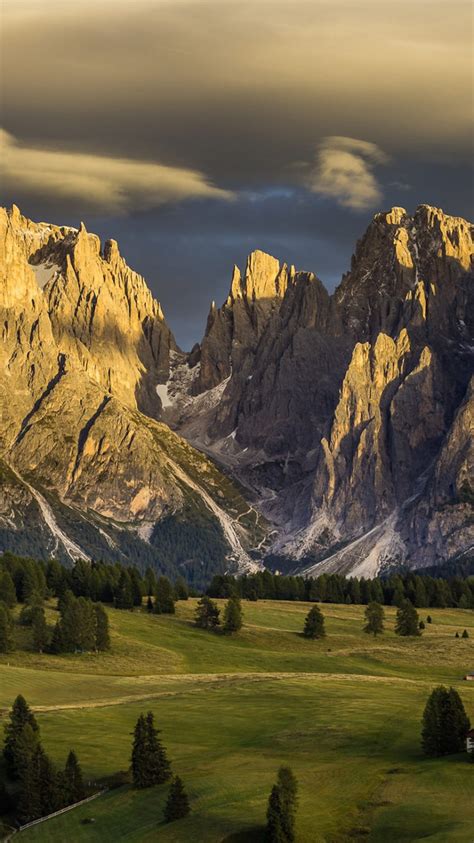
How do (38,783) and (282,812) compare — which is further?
(38,783)

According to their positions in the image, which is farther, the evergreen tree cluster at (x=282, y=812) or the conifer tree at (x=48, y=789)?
the conifer tree at (x=48, y=789)

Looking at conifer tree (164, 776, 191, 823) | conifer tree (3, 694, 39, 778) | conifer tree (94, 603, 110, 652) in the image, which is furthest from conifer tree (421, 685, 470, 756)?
conifer tree (94, 603, 110, 652)

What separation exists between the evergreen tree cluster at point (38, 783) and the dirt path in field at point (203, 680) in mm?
31015

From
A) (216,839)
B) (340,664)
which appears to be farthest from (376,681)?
(216,839)

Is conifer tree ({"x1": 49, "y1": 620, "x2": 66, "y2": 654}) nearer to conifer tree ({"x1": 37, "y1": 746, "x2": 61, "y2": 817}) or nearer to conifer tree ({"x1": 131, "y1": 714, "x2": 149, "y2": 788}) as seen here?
conifer tree ({"x1": 131, "y1": 714, "x2": 149, "y2": 788})

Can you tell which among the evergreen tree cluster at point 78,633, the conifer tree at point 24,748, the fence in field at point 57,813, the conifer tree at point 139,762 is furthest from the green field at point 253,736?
the conifer tree at point 24,748

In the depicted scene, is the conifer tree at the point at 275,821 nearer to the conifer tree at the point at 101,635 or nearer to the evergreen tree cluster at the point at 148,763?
the evergreen tree cluster at the point at 148,763

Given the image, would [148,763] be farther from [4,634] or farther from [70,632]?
[70,632]

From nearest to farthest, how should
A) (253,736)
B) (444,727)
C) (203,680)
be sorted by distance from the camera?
A: 1. (444,727)
2. (253,736)
3. (203,680)

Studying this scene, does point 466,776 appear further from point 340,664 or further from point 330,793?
point 340,664

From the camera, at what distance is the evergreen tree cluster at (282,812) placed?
82.6 meters

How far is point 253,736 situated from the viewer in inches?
4798

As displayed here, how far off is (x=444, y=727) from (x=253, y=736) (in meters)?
21.0

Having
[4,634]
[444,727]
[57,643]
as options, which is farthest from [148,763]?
[57,643]
